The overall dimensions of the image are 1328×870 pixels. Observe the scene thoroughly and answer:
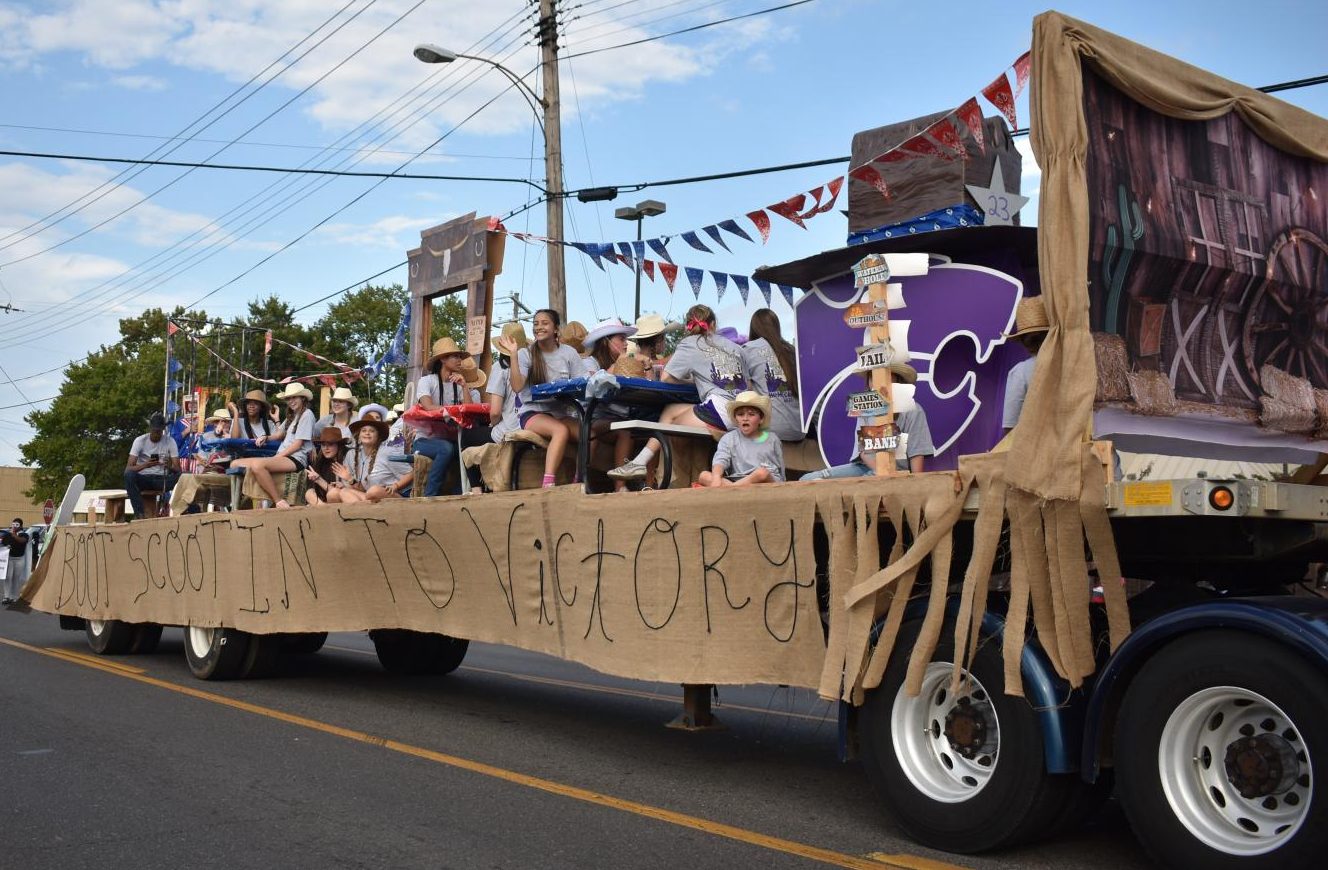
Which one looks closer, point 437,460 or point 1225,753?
point 1225,753

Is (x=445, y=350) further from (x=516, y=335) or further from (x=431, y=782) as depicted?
(x=431, y=782)

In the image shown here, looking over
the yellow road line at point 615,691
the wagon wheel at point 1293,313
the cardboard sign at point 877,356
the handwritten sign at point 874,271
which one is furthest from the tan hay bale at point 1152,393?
Result: the yellow road line at point 615,691

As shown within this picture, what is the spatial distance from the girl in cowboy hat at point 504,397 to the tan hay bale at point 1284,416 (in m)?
4.77

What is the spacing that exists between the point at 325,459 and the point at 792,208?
4.98m

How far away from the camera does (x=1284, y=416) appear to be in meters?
6.53

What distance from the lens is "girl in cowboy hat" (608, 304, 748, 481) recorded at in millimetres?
8367

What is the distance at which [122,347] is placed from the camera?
214 feet

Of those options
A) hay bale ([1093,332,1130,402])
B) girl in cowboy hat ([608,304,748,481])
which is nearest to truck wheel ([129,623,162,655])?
girl in cowboy hat ([608,304,748,481])

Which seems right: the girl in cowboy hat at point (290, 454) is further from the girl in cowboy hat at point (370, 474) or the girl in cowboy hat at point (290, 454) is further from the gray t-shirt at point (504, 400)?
the gray t-shirt at point (504, 400)


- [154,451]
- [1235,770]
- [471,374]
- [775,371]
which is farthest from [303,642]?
[1235,770]

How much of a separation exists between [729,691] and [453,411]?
348 centimetres

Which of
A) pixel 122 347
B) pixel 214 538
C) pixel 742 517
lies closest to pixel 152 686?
pixel 214 538

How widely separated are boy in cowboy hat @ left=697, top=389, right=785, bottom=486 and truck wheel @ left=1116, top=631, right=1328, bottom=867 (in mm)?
3182

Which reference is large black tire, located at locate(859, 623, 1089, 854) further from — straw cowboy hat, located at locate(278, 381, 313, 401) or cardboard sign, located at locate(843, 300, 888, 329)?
straw cowboy hat, located at locate(278, 381, 313, 401)
